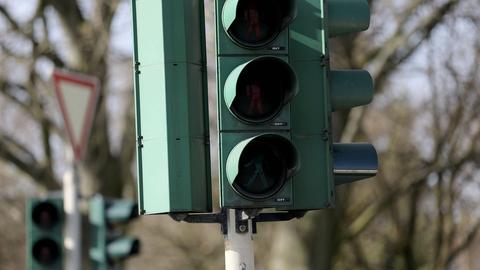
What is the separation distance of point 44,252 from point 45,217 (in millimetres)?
363

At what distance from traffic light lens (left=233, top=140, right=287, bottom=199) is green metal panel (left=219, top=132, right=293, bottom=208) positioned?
4 centimetres

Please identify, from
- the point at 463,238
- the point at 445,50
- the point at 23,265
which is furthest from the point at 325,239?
the point at 23,265

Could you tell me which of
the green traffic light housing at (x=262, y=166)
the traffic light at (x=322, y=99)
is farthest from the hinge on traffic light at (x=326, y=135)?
the green traffic light housing at (x=262, y=166)

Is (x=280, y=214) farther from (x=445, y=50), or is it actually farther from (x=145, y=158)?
(x=445, y=50)

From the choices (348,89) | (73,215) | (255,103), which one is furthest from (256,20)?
(73,215)

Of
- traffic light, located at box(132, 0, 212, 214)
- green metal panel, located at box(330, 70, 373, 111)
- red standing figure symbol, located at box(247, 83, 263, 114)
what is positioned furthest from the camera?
green metal panel, located at box(330, 70, 373, 111)

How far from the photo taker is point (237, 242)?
8070 millimetres

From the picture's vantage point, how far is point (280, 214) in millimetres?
8219

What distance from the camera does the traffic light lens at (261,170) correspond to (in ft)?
25.5

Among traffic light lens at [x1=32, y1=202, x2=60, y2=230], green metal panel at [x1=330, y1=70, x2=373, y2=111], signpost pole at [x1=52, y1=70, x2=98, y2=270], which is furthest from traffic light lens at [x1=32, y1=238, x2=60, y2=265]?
green metal panel at [x1=330, y1=70, x2=373, y2=111]

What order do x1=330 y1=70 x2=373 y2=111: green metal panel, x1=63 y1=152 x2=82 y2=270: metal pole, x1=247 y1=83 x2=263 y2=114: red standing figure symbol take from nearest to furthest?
x1=247 y1=83 x2=263 y2=114: red standing figure symbol → x1=330 y1=70 x2=373 y2=111: green metal panel → x1=63 y1=152 x2=82 y2=270: metal pole

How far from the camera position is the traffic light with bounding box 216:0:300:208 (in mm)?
7730

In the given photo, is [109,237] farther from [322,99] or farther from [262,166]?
[262,166]

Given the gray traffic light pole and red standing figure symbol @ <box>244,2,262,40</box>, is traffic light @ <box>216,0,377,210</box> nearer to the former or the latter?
red standing figure symbol @ <box>244,2,262,40</box>
